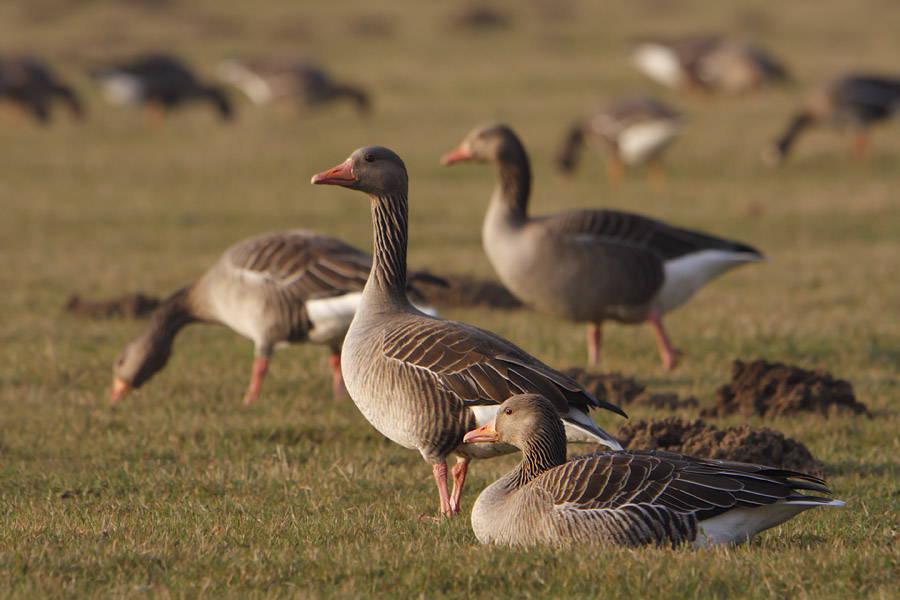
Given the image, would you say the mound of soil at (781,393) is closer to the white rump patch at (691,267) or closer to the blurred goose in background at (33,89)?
the white rump patch at (691,267)

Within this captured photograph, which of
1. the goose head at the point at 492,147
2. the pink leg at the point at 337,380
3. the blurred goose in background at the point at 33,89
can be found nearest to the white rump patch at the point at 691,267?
the goose head at the point at 492,147

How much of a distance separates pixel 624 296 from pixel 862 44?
29.6m

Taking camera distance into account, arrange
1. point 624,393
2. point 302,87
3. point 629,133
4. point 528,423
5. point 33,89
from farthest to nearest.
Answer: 1. point 302,87
2. point 33,89
3. point 629,133
4. point 624,393
5. point 528,423

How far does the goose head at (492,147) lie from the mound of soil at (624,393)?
254 centimetres

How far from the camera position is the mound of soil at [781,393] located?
859 centimetres

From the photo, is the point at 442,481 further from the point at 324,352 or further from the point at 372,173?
the point at 324,352

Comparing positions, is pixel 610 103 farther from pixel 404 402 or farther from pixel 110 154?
pixel 404 402

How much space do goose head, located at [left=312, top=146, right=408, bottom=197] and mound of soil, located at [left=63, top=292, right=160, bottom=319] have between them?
6.43 meters

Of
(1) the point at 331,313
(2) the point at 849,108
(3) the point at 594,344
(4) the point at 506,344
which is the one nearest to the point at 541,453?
(4) the point at 506,344

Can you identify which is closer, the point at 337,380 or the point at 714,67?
the point at 337,380

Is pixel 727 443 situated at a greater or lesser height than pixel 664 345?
greater

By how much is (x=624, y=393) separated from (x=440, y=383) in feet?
10.9

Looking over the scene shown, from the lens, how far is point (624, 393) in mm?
9070

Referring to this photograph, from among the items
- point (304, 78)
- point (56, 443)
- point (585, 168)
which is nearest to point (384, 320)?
point (56, 443)
